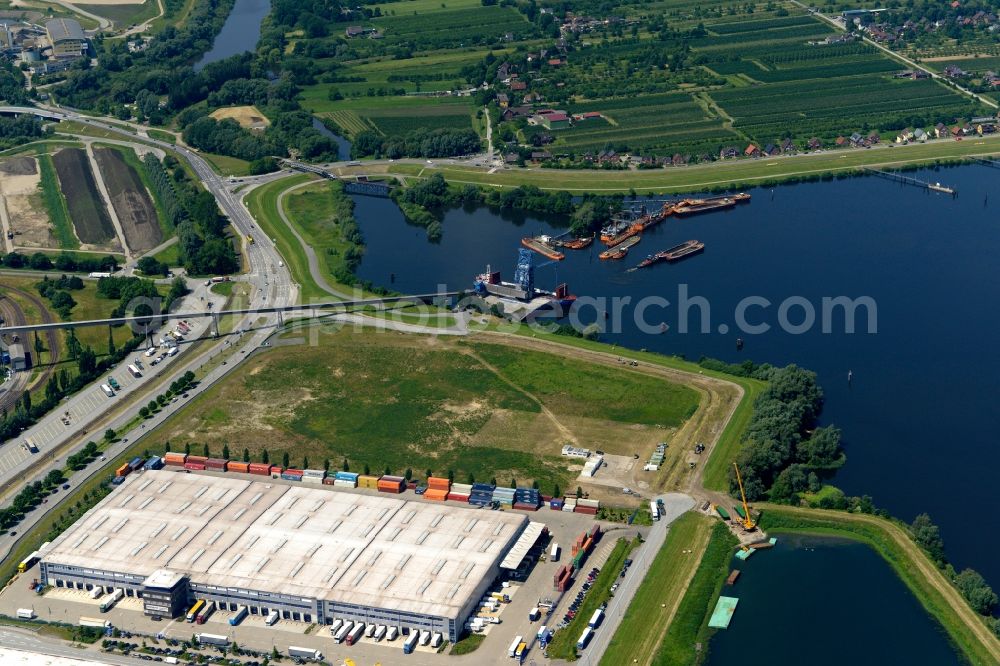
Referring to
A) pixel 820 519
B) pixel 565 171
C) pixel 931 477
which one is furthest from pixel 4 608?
pixel 565 171

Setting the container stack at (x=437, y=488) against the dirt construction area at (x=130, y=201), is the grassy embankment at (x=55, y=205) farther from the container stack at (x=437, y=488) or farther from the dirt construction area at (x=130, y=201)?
the container stack at (x=437, y=488)

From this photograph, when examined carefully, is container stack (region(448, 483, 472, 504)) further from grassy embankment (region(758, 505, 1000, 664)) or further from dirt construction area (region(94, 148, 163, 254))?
dirt construction area (region(94, 148, 163, 254))

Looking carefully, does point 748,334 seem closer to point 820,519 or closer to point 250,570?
point 820,519

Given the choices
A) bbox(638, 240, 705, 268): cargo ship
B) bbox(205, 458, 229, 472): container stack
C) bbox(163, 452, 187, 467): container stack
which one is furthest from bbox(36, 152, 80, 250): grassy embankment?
bbox(638, 240, 705, 268): cargo ship

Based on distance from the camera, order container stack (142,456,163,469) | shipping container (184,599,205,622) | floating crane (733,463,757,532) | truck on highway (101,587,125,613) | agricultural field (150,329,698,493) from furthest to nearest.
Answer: agricultural field (150,329,698,493)
container stack (142,456,163,469)
floating crane (733,463,757,532)
truck on highway (101,587,125,613)
shipping container (184,599,205,622)

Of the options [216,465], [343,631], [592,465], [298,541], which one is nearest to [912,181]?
[592,465]

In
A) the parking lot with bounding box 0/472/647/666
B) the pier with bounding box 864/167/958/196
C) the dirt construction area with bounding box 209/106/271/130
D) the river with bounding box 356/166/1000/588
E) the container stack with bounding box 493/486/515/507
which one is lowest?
the parking lot with bounding box 0/472/647/666

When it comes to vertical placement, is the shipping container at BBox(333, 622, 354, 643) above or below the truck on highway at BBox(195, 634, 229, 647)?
above
